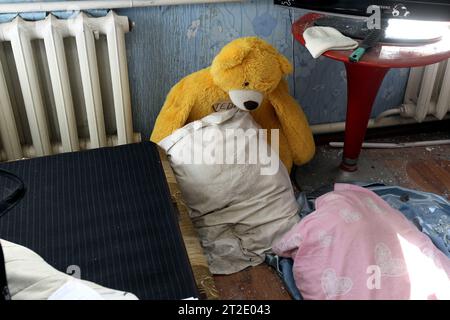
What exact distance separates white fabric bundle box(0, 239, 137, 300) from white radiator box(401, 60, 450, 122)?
1.67 meters

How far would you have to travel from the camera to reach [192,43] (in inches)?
71.9

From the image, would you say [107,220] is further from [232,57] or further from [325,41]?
[325,41]

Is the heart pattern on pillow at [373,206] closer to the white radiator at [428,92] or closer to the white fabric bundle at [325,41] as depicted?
the white fabric bundle at [325,41]

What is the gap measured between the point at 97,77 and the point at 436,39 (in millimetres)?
1164

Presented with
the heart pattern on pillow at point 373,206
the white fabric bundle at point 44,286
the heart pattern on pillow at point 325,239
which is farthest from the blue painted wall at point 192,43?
the white fabric bundle at point 44,286

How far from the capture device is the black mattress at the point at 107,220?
3.67 feet

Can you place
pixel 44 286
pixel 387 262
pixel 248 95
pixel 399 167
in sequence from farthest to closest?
pixel 399 167 → pixel 248 95 → pixel 387 262 → pixel 44 286

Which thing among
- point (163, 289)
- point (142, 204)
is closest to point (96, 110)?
point (142, 204)

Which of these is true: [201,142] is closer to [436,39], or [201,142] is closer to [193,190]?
[193,190]

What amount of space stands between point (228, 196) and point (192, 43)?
2.12 feet

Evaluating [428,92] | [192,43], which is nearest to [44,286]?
[192,43]

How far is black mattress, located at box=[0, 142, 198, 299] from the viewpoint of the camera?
1.12 m

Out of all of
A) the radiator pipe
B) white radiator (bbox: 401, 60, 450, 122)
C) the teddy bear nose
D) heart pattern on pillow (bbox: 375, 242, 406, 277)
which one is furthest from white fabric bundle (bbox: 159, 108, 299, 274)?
white radiator (bbox: 401, 60, 450, 122)

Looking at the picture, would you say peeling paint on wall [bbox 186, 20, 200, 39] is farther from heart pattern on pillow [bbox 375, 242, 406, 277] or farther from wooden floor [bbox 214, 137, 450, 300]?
heart pattern on pillow [bbox 375, 242, 406, 277]
